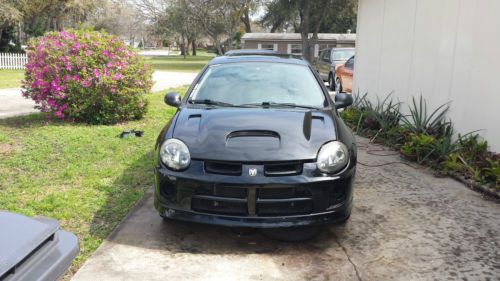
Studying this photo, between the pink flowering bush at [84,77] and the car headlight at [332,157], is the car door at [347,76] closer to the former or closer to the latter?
the pink flowering bush at [84,77]

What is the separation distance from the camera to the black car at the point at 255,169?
349cm

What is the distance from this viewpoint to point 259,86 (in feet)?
15.5

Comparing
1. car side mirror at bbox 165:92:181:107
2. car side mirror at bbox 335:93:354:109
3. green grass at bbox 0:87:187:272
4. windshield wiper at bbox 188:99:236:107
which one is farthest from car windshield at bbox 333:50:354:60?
windshield wiper at bbox 188:99:236:107

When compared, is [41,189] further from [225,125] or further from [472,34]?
[472,34]

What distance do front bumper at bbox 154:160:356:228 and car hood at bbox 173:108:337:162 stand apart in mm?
119

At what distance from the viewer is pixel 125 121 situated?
29.5 feet

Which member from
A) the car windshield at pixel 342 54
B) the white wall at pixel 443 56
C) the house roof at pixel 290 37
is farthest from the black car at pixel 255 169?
the house roof at pixel 290 37

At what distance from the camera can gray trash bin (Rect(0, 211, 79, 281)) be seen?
1625 mm

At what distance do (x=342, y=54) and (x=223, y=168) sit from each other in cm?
1525

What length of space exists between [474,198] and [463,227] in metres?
0.93

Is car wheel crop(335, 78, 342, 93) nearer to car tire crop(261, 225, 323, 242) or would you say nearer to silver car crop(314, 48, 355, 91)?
silver car crop(314, 48, 355, 91)

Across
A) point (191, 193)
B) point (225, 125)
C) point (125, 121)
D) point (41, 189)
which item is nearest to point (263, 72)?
point (225, 125)

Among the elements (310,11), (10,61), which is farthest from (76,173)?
(310,11)

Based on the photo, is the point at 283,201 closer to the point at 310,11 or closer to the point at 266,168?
the point at 266,168
